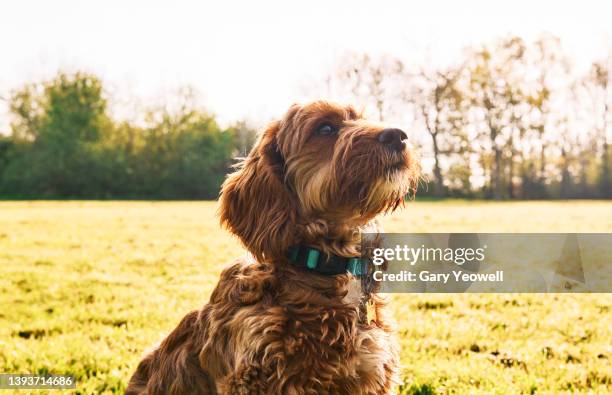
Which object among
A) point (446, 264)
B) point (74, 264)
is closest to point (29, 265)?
point (74, 264)

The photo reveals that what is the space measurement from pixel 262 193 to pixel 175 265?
750 cm

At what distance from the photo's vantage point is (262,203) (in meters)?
3.39

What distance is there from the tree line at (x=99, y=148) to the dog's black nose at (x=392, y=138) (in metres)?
47.3

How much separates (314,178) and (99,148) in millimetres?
51146

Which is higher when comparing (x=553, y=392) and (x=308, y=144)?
(x=308, y=144)

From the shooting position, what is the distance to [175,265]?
10484mm

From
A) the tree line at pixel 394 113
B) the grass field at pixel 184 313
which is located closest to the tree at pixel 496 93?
the tree line at pixel 394 113

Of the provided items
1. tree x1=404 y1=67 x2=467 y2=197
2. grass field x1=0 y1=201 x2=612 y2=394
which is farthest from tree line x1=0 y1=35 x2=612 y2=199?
grass field x1=0 y1=201 x2=612 y2=394

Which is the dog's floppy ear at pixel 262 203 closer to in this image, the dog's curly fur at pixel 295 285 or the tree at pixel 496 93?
the dog's curly fur at pixel 295 285

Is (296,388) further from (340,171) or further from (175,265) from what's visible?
(175,265)

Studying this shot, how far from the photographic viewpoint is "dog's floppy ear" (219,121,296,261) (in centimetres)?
319

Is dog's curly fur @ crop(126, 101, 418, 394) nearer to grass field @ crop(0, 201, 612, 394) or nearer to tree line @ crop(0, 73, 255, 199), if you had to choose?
grass field @ crop(0, 201, 612, 394)

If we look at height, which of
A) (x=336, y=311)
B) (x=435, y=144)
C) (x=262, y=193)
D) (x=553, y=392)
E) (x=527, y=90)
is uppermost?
(x=527, y=90)

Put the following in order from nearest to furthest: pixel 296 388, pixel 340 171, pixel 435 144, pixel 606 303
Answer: pixel 296 388
pixel 340 171
pixel 606 303
pixel 435 144
